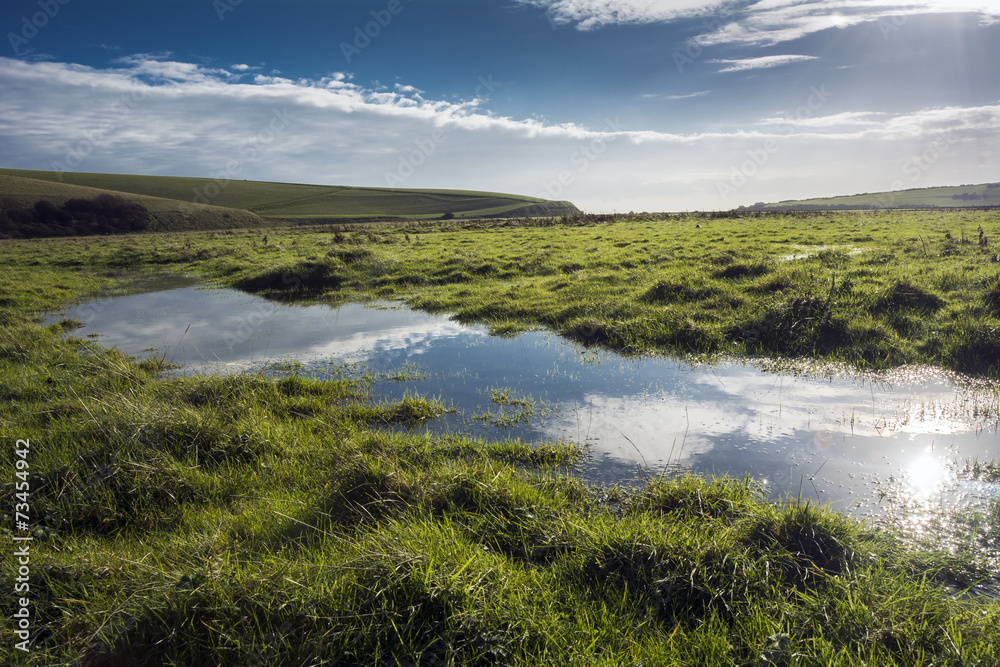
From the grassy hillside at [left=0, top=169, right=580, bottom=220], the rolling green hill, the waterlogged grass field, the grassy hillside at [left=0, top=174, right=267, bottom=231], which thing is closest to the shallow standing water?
the waterlogged grass field

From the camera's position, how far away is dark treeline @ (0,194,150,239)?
71.1 meters

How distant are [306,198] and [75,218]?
58956mm

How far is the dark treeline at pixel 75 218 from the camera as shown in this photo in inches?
2798

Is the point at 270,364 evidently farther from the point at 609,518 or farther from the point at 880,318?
the point at 880,318

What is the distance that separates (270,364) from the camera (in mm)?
8680

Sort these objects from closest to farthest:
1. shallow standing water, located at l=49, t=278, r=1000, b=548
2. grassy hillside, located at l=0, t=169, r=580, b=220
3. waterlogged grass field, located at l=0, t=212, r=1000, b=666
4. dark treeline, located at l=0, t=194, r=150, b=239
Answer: waterlogged grass field, located at l=0, t=212, r=1000, b=666 → shallow standing water, located at l=49, t=278, r=1000, b=548 → dark treeline, located at l=0, t=194, r=150, b=239 → grassy hillside, located at l=0, t=169, r=580, b=220

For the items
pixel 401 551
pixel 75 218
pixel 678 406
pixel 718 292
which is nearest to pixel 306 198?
pixel 75 218

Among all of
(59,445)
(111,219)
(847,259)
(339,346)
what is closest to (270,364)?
(339,346)

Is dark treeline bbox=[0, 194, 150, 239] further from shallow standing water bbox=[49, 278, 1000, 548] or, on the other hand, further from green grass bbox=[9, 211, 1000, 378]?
shallow standing water bbox=[49, 278, 1000, 548]

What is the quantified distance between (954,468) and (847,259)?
13931 millimetres

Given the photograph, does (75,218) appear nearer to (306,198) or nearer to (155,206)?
(155,206)

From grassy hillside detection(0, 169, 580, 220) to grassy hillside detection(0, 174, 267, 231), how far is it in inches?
628

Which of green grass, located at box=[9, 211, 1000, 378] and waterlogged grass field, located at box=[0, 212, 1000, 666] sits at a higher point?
green grass, located at box=[9, 211, 1000, 378]

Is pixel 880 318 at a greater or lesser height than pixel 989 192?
lesser
